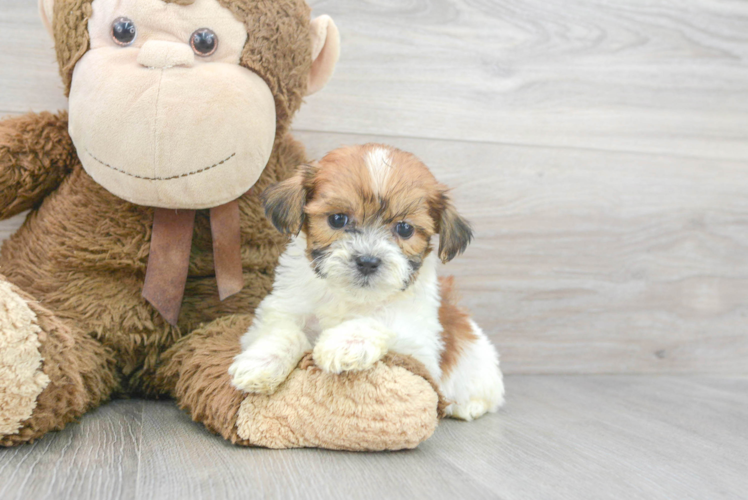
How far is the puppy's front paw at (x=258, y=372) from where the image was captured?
132 cm

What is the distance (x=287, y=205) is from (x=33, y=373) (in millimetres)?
626

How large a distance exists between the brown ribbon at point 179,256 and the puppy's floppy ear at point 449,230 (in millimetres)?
546

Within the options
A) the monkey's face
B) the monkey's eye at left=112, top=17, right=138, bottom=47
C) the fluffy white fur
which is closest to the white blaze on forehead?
the fluffy white fur

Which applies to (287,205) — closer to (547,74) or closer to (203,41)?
(203,41)

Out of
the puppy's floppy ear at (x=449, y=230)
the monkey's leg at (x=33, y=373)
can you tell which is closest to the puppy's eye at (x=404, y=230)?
the puppy's floppy ear at (x=449, y=230)

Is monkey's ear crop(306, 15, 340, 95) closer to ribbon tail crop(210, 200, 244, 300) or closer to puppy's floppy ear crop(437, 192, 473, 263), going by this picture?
ribbon tail crop(210, 200, 244, 300)

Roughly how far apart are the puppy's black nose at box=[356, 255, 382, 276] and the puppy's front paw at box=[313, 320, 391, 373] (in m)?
0.13

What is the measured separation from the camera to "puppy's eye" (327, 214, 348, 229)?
1.43 meters

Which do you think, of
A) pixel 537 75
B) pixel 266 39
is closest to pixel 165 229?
pixel 266 39

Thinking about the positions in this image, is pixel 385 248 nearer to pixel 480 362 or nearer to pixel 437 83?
pixel 480 362

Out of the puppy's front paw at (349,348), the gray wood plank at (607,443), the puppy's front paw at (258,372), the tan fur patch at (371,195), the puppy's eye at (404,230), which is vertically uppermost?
the tan fur patch at (371,195)

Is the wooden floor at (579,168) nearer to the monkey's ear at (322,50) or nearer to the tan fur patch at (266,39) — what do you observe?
the monkey's ear at (322,50)

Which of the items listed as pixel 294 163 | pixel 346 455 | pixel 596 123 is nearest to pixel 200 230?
pixel 294 163

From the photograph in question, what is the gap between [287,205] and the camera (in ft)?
4.82
